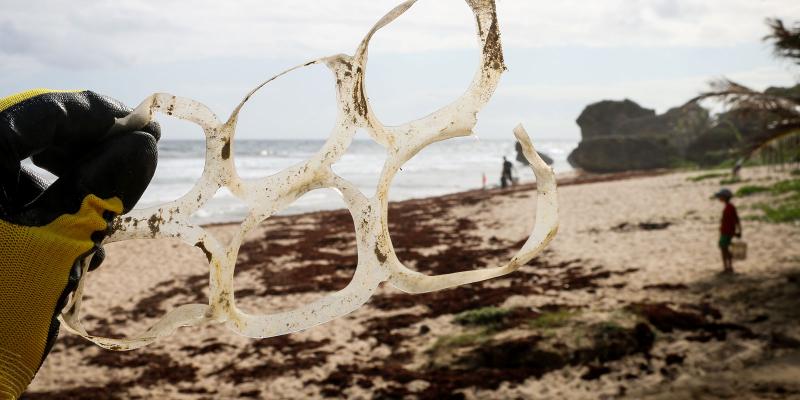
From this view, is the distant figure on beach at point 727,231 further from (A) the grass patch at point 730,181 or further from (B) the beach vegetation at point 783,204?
(A) the grass patch at point 730,181

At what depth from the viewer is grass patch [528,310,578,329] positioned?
28.0ft

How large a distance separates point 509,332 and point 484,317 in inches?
33.3

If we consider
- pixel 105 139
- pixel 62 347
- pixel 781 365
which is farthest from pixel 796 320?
pixel 62 347

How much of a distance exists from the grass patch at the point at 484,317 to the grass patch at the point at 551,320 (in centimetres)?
54

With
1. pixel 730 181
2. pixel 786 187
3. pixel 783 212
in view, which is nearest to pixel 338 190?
pixel 783 212

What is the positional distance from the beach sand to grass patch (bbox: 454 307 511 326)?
0.02 meters

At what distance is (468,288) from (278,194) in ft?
32.9

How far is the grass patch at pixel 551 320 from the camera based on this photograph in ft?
28.0

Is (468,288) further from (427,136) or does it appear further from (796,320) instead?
(427,136)

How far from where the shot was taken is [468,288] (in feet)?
38.1

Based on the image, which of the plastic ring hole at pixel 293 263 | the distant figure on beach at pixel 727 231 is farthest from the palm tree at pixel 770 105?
the plastic ring hole at pixel 293 263

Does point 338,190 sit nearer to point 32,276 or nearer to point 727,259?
point 32,276

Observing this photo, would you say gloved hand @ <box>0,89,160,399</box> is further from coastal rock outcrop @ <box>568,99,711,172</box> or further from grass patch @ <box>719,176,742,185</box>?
coastal rock outcrop @ <box>568,99,711,172</box>

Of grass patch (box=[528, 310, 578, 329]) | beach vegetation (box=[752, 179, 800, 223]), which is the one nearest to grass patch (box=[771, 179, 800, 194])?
beach vegetation (box=[752, 179, 800, 223])
